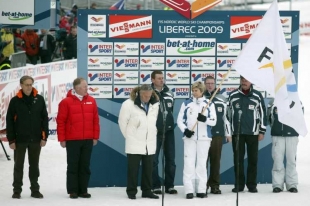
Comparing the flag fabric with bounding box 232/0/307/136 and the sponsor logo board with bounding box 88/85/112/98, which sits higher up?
the flag fabric with bounding box 232/0/307/136

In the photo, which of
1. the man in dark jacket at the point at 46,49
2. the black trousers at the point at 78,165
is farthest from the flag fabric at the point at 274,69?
the man in dark jacket at the point at 46,49

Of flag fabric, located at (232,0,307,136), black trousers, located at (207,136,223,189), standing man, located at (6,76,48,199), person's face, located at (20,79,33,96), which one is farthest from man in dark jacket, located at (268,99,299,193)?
person's face, located at (20,79,33,96)

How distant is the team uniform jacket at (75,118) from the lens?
42.4 ft

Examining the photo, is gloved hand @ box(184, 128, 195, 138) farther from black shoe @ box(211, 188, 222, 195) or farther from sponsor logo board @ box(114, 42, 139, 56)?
sponsor logo board @ box(114, 42, 139, 56)

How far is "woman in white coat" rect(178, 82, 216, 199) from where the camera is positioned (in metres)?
13.2

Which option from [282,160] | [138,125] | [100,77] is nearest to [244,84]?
[282,160]

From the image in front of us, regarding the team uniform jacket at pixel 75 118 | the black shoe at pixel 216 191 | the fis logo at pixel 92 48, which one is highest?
the fis logo at pixel 92 48

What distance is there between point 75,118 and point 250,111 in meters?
2.70

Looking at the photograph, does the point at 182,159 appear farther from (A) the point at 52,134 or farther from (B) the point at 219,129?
(A) the point at 52,134

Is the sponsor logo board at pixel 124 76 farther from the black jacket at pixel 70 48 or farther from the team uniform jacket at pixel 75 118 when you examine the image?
the black jacket at pixel 70 48

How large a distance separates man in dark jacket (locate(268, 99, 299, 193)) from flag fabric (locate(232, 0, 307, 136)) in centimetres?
205

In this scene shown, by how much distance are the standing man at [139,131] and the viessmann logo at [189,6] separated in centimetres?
158

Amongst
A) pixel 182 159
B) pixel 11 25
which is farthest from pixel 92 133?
pixel 11 25

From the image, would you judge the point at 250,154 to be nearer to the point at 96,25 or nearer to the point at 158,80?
the point at 158,80
